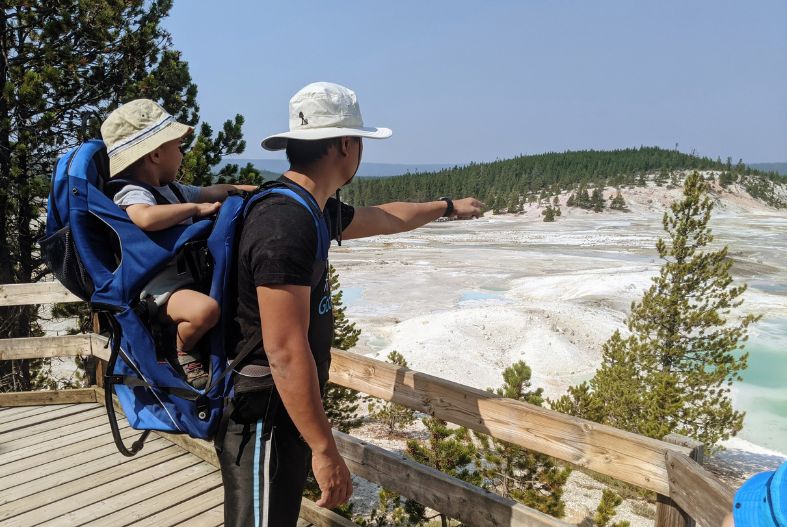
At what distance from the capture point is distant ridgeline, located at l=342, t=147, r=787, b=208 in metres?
80.6

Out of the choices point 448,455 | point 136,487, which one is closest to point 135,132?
point 136,487

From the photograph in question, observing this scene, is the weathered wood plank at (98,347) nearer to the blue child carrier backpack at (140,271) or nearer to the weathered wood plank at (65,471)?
the weathered wood plank at (65,471)

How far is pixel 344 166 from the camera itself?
1.96 metres

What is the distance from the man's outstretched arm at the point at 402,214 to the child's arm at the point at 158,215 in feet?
2.57

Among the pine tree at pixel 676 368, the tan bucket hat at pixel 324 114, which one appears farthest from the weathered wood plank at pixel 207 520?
the pine tree at pixel 676 368

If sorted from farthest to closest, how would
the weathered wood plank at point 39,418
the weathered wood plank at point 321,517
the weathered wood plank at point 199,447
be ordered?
the weathered wood plank at point 39,418
the weathered wood plank at point 199,447
the weathered wood plank at point 321,517

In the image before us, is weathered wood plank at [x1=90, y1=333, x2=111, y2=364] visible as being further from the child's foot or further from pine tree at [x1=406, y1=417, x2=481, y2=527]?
pine tree at [x1=406, y1=417, x2=481, y2=527]

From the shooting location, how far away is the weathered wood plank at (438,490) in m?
2.48

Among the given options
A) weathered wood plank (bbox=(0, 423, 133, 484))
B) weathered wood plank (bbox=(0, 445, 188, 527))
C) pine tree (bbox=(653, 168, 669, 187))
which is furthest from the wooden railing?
pine tree (bbox=(653, 168, 669, 187))

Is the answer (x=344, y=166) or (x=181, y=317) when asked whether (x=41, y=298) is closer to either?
(x=181, y=317)

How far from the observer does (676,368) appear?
579 inches

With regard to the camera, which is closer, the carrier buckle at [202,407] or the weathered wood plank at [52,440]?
the carrier buckle at [202,407]

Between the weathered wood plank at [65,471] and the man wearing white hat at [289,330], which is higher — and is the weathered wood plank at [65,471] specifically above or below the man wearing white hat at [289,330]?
below

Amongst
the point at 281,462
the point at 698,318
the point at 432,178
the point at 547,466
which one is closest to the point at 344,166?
the point at 281,462
